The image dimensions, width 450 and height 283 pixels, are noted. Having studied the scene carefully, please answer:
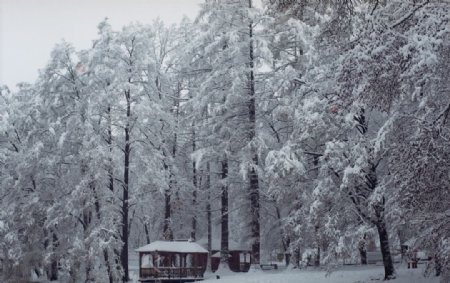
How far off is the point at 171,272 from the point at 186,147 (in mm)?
9595

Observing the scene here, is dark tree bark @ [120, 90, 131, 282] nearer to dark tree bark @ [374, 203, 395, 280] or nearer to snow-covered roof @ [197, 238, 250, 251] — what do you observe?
snow-covered roof @ [197, 238, 250, 251]

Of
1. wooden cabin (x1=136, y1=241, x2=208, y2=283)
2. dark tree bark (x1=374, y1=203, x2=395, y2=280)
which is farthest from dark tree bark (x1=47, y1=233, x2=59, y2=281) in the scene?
dark tree bark (x1=374, y1=203, x2=395, y2=280)

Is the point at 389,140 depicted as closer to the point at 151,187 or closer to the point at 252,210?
the point at 252,210

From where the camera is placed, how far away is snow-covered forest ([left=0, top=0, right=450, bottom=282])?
840 inches

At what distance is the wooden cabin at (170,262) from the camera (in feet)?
94.4

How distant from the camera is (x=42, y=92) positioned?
3066 centimetres

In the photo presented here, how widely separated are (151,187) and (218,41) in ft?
31.2

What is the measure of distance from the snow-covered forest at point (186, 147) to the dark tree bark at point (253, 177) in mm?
109

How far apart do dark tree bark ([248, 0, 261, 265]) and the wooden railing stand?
3.96 m

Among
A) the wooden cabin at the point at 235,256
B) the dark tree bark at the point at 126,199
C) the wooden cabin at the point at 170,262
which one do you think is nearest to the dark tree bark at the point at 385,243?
the wooden cabin at the point at 170,262

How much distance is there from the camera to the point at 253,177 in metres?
28.4

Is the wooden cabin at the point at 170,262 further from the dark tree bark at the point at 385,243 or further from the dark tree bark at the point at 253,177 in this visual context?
the dark tree bark at the point at 385,243

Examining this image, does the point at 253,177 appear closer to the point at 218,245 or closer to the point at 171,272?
the point at 171,272

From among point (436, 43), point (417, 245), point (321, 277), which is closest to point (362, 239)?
point (321, 277)
